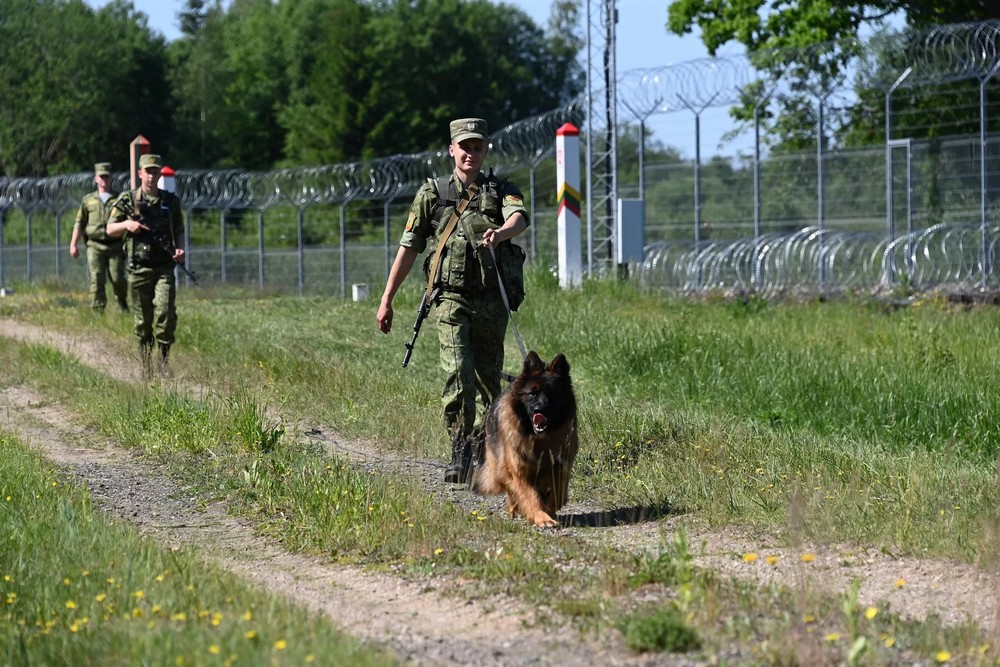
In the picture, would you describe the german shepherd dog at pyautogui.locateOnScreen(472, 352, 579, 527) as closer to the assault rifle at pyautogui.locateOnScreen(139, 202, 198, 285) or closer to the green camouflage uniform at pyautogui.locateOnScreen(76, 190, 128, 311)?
the assault rifle at pyautogui.locateOnScreen(139, 202, 198, 285)

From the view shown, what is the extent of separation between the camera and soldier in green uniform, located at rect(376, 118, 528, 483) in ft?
25.4

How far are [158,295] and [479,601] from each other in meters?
7.81

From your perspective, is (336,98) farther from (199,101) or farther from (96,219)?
(96,219)

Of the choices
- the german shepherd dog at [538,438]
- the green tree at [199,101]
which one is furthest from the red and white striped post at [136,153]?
the green tree at [199,101]

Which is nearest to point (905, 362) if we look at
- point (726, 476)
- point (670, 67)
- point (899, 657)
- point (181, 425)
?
point (726, 476)

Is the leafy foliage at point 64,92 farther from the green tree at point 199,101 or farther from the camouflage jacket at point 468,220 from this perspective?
the camouflage jacket at point 468,220

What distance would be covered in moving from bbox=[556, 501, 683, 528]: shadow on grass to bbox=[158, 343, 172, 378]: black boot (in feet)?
20.0

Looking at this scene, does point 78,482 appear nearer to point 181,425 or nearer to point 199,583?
point 181,425

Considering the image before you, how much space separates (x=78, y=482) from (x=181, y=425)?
4.03 ft

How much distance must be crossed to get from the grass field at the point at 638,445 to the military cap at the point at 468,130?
6.42ft

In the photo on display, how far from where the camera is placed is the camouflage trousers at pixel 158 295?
12.5 meters

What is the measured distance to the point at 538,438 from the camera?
6.93 metres

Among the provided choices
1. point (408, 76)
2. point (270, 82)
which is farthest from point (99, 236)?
point (270, 82)

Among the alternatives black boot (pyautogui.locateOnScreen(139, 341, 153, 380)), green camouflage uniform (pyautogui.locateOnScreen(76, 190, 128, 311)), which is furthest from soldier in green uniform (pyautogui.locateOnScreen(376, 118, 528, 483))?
green camouflage uniform (pyautogui.locateOnScreen(76, 190, 128, 311))
